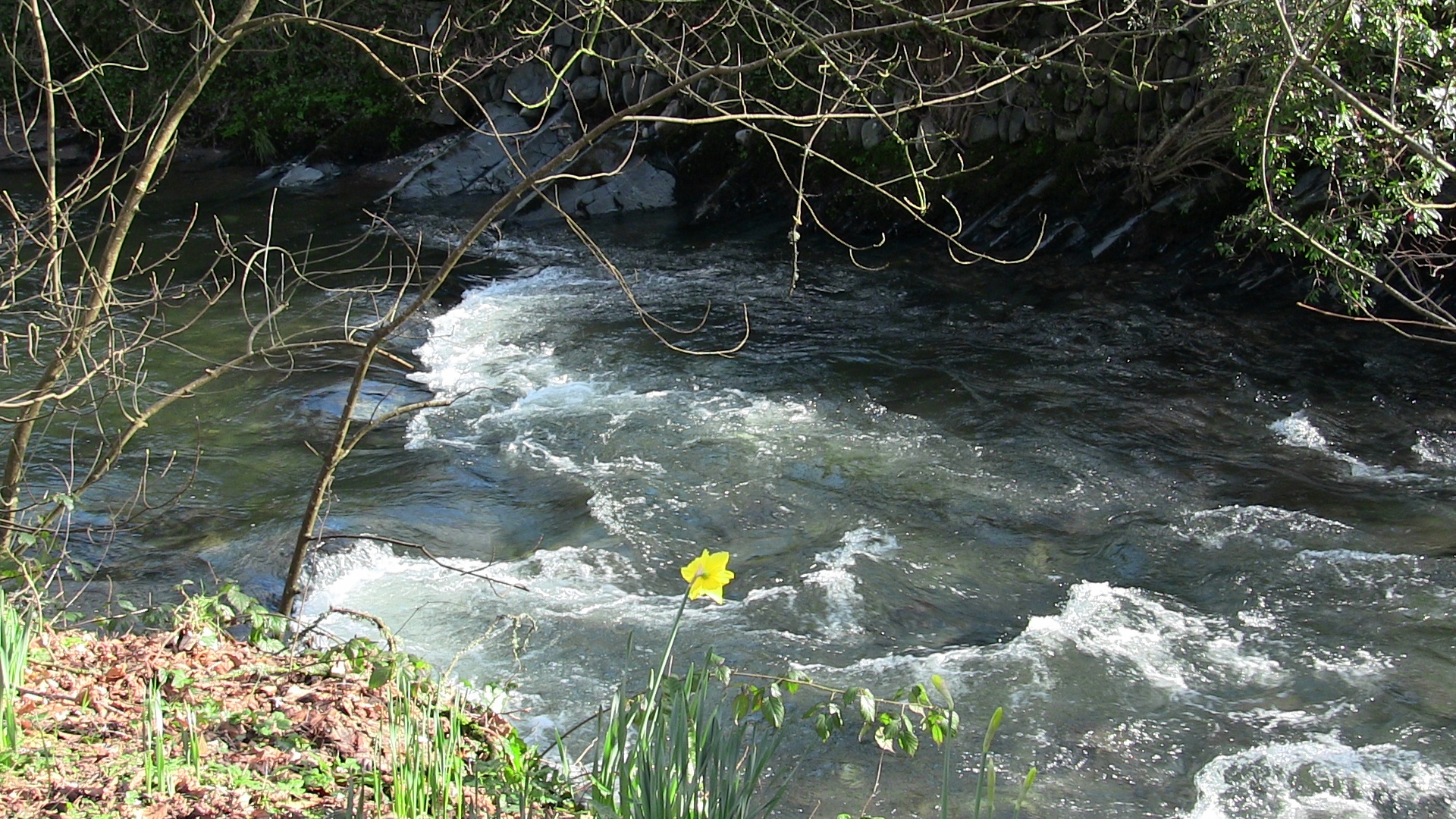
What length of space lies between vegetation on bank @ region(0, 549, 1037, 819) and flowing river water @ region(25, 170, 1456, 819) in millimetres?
595

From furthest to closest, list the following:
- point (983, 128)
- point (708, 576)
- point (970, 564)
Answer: point (983, 128)
point (970, 564)
point (708, 576)

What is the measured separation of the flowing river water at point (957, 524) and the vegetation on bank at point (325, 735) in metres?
0.59

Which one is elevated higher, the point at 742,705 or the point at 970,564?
the point at 742,705

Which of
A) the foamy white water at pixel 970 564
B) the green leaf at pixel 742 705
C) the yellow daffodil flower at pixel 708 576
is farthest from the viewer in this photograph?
the foamy white water at pixel 970 564

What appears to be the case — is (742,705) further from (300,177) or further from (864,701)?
(300,177)

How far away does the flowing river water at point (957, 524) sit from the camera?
4.56 metres

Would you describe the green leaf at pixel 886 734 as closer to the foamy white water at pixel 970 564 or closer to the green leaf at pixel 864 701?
the green leaf at pixel 864 701

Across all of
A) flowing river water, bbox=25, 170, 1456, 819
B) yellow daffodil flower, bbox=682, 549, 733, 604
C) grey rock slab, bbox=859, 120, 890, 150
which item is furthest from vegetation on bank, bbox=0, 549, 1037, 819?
grey rock slab, bbox=859, 120, 890, 150

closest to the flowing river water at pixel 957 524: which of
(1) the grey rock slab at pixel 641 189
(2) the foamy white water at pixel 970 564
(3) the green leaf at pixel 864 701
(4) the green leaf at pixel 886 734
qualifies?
(2) the foamy white water at pixel 970 564

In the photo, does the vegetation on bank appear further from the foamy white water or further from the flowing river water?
the flowing river water

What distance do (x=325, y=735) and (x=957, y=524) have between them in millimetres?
3790

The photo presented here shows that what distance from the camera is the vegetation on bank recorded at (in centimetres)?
255

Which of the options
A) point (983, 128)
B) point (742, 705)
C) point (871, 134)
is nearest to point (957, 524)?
point (742, 705)

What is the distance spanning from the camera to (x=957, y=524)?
20.9ft
